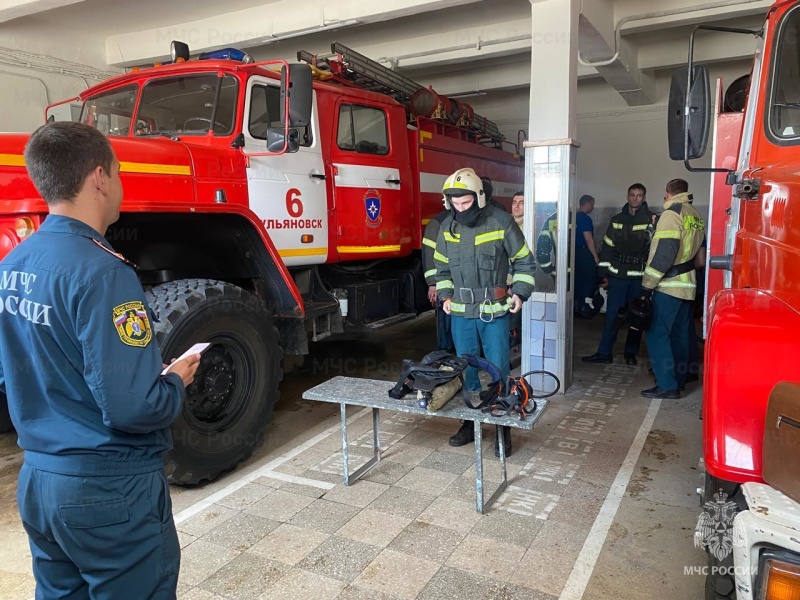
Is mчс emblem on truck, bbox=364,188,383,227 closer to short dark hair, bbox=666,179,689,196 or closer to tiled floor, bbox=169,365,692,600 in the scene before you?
tiled floor, bbox=169,365,692,600

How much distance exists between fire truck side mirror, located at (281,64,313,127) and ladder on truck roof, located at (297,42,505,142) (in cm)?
109

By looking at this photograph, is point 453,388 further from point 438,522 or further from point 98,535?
point 98,535

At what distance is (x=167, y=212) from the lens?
3283 millimetres

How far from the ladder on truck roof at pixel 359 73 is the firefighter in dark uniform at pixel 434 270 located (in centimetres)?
131

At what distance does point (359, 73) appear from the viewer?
5.02 m

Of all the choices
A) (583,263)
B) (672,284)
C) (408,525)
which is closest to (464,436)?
(408,525)

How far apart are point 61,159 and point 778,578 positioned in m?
1.80

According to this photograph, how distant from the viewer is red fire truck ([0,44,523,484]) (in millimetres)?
3232

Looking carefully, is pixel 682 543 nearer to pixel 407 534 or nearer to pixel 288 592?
pixel 407 534

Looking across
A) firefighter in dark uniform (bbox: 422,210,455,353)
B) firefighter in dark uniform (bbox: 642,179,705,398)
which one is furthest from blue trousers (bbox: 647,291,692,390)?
firefighter in dark uniform (bbox: 422,210,455,353)

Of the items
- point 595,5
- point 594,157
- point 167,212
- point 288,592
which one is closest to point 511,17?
point 595,5

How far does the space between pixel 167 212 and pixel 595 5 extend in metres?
4.57

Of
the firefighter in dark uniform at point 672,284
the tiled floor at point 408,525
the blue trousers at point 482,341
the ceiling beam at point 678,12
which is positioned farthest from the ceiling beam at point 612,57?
the tiled floor at point 408,525

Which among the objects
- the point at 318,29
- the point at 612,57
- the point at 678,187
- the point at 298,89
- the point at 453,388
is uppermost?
the point at 318,29
